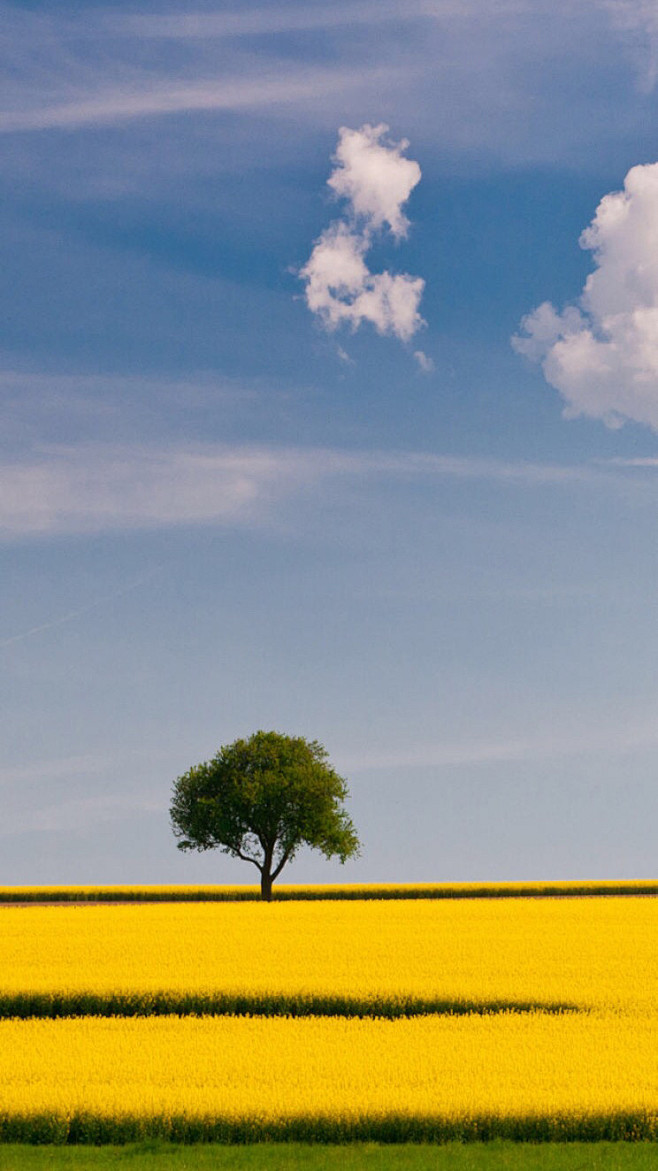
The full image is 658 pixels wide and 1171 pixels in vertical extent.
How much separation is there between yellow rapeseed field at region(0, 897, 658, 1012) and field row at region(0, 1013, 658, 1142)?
447 cm

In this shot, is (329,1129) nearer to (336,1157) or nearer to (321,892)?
(336,1157)

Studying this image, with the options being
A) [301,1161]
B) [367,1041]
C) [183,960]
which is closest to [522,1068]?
[367,1041]

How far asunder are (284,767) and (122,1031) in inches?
2010

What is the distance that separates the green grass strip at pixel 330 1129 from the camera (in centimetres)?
1741

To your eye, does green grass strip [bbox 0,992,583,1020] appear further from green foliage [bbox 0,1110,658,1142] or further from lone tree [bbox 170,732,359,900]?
lone tree [bbox 170,732,359,900]

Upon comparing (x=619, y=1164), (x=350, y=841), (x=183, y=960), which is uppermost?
(x=350, y=841)

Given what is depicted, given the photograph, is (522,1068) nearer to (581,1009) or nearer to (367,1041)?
(367,1041)

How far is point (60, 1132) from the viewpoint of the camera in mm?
17766

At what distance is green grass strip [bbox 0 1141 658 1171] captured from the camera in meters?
15.9

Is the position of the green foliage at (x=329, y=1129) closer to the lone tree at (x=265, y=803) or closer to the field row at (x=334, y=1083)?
the field row at (x=334, y=1083)

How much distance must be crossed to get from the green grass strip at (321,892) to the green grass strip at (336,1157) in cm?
6523

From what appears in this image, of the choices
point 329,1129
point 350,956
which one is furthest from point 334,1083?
point 350,956

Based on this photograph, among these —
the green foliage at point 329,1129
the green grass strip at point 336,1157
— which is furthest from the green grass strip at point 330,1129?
the green grass strip at point 336,1157

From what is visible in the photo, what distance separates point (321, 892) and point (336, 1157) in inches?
2733
